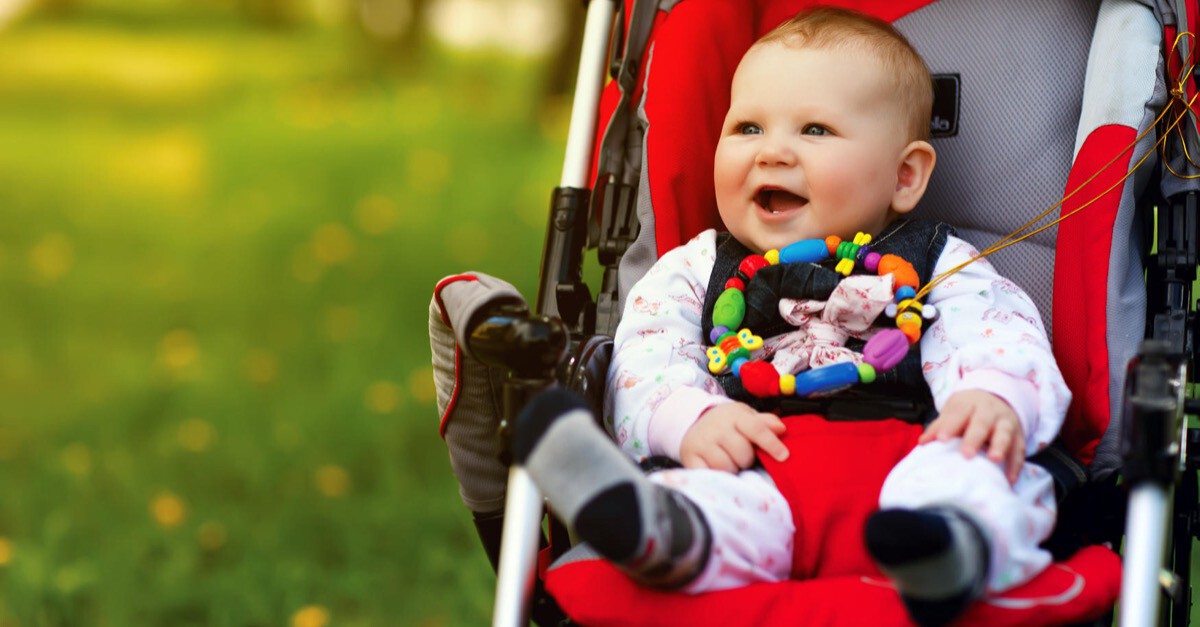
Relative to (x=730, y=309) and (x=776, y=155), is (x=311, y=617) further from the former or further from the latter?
(x=776, y=155)

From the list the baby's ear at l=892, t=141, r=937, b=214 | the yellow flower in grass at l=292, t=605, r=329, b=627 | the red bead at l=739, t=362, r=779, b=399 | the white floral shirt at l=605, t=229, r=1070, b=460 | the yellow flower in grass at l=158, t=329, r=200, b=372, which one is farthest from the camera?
the yellow flower in grass at l=158, t=329, r=200, b=372

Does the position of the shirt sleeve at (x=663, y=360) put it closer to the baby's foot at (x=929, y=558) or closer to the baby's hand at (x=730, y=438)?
the baby's hand at (x=730, y=438)

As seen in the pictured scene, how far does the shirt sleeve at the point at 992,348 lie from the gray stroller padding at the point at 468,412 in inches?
23.2

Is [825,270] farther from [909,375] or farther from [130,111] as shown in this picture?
[130,111]

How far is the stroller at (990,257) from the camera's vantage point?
1313 mm

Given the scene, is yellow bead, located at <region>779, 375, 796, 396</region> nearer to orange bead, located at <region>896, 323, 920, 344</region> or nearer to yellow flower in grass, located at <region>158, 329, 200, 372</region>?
orange bead, located at <region>896, 323, 920, 344</region>

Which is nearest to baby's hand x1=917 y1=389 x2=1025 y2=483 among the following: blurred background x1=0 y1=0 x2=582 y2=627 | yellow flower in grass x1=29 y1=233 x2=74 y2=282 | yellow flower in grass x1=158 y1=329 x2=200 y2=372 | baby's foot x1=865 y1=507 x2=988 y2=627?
baby's foot x1=865 y1=507 x2=988 y2=627

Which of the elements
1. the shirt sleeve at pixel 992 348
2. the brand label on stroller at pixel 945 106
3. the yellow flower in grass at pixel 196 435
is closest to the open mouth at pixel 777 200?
the shirt sleeve at pixel 992 348

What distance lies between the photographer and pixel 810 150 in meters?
1.77

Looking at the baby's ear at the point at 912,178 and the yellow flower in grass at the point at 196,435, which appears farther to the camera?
the yellow flower in grass at the point at 196,435

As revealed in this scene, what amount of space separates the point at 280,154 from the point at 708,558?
13.6 feet

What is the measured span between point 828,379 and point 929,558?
18.3 inches

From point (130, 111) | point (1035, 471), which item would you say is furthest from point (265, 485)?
point (130, 111)

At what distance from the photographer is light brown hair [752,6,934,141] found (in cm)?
181
